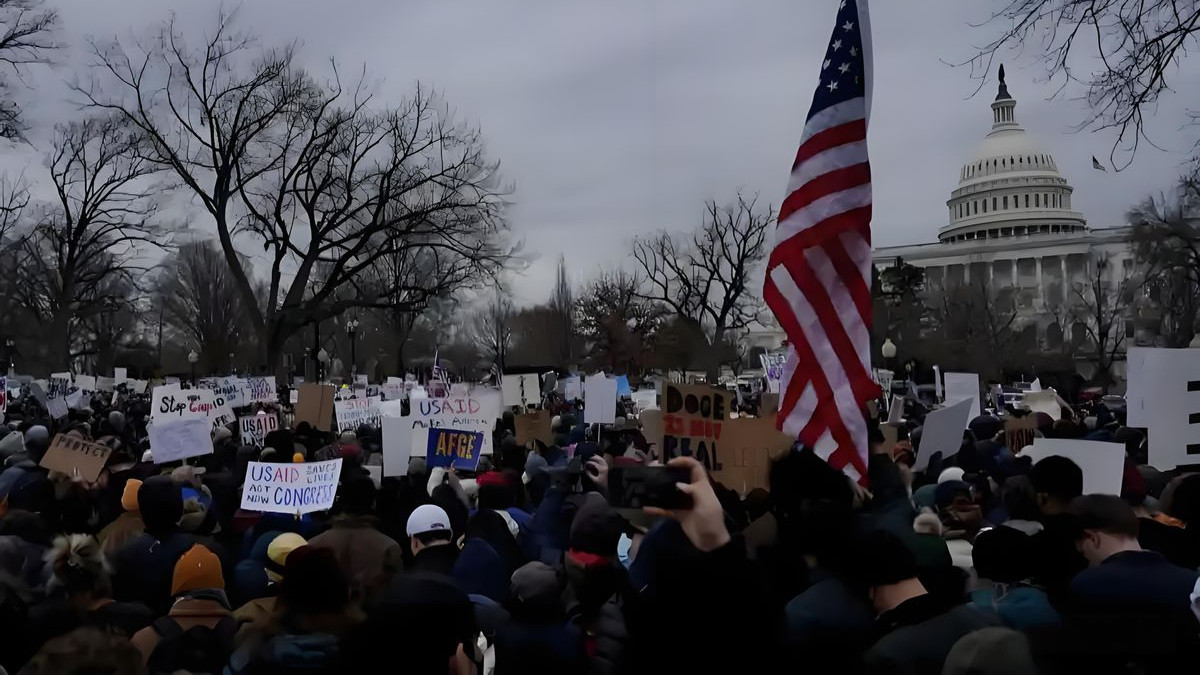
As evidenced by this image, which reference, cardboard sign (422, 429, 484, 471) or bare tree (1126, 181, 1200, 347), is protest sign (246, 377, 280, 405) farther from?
bare tree (1126, 181, 1200, 347)

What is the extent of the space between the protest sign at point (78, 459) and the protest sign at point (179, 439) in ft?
5.08

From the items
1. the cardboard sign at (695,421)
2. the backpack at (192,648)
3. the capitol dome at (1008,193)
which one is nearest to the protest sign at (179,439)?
the cardboard sign at (695,421)

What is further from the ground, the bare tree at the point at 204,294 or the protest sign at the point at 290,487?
the bare tree at the point at 204,294

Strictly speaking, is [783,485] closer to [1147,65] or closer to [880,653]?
[880,653]

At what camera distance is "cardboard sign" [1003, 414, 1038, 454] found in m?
11.2

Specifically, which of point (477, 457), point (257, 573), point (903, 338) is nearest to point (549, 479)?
point (477, 457)

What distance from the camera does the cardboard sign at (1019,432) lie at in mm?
11188

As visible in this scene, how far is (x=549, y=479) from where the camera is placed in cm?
814

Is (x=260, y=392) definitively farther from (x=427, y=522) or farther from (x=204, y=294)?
(x=204, y=294)

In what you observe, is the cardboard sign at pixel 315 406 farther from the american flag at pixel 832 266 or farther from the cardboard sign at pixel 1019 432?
the american flag at pixel 832 266

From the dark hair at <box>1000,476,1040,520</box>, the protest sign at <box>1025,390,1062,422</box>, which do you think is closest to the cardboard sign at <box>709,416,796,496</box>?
the dark hair at <box>1000,476,1040,520</box>

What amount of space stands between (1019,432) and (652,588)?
9.26 meters

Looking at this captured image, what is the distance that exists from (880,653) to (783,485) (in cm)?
187

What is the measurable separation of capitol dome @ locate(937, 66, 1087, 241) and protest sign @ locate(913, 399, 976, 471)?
112 m
